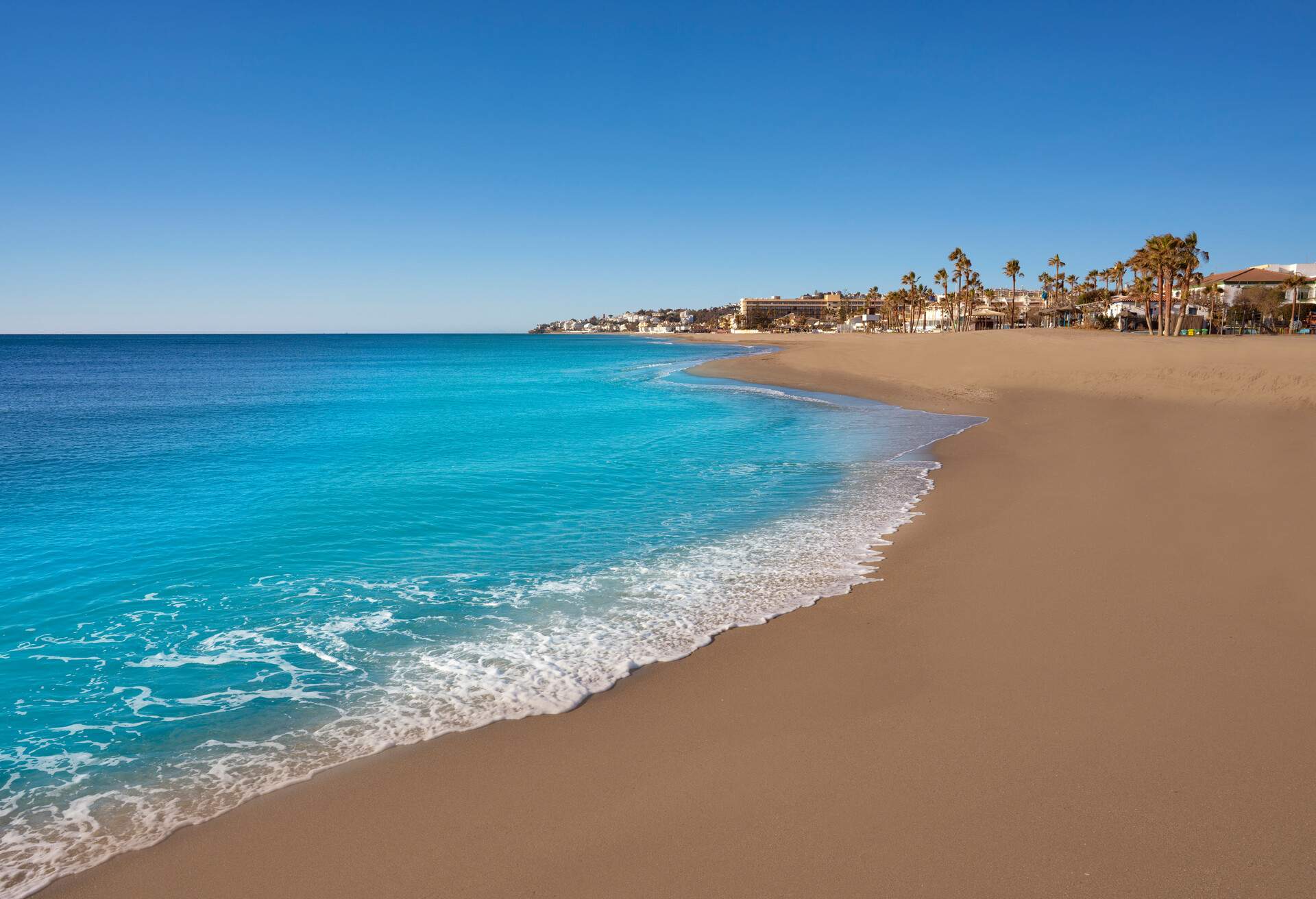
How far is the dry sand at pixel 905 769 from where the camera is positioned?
3887mm

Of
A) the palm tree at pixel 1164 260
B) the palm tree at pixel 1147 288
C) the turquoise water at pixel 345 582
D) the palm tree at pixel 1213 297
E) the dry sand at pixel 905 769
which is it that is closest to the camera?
the dry sand at pixel 905 769

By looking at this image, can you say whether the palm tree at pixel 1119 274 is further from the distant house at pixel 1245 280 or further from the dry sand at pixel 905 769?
the dry sand at pixel 905 769

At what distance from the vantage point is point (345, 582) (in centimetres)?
920

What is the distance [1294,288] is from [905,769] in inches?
3091

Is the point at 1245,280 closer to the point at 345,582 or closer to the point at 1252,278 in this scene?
the point at 1252,278

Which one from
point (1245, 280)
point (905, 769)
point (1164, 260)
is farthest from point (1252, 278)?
point (905, 769)

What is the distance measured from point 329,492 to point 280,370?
69.9 meters

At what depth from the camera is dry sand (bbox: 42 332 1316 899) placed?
3.89 meters

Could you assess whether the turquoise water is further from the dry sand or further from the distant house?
the distant house

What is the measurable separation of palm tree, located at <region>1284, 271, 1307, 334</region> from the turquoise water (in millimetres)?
59084

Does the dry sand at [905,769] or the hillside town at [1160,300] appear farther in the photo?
the hillside town at [1160,300]

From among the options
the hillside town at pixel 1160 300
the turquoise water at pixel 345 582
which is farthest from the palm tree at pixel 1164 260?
the turquoise water at pixel 345 582

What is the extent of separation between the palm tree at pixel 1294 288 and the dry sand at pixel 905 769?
69514mm

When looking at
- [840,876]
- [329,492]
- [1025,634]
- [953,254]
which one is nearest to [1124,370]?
[1025,634]
